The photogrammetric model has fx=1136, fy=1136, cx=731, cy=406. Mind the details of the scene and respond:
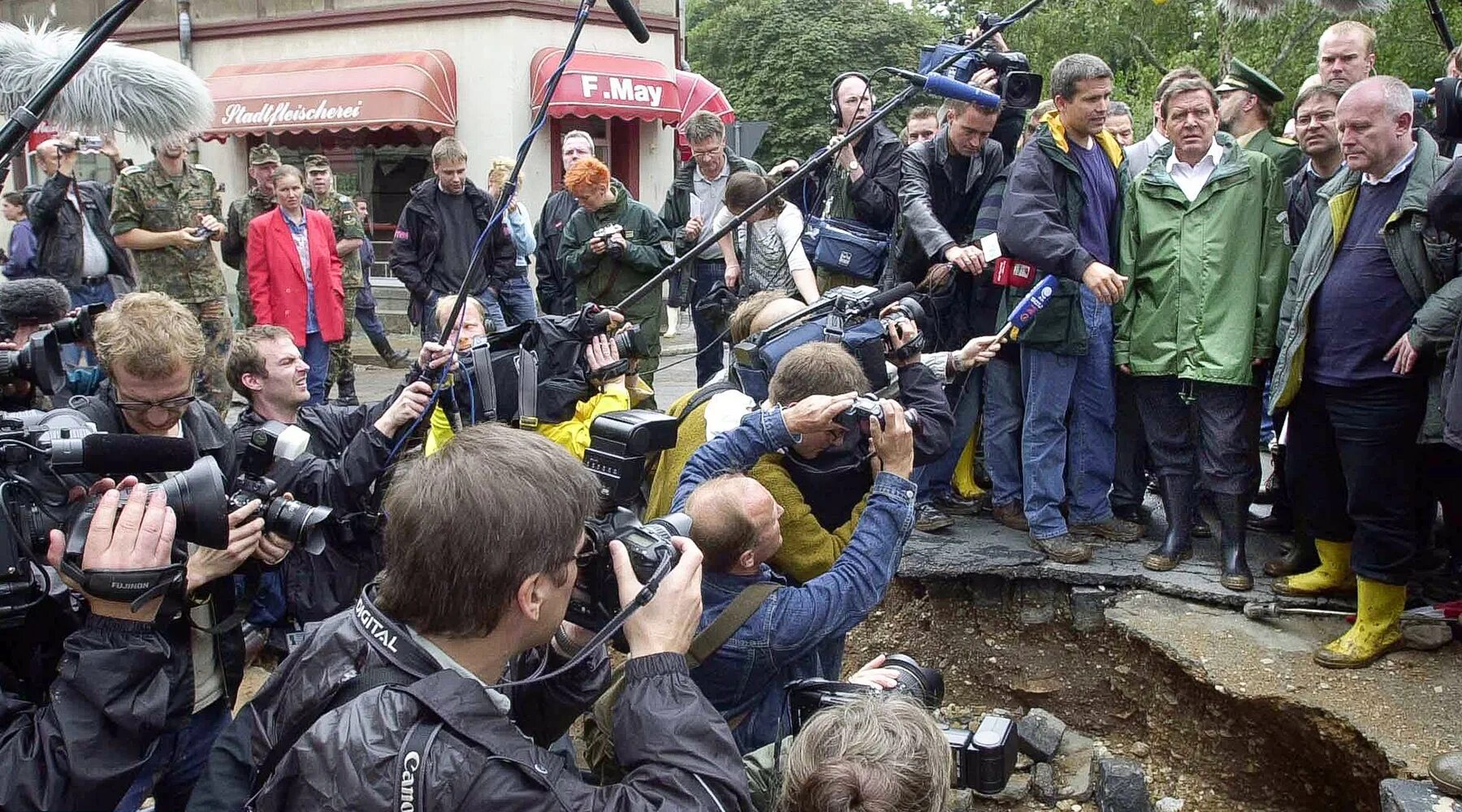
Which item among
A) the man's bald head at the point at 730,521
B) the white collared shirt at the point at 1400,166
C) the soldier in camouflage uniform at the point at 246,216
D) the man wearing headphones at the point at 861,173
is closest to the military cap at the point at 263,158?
the soldier in camouflage uniform at the point at 246,216

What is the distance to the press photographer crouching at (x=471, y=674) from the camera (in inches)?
58.6

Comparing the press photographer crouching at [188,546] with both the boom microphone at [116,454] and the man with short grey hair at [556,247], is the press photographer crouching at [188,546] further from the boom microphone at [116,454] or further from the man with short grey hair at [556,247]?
the man with short grey hair at [556,247]

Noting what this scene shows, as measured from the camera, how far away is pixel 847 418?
2904mm

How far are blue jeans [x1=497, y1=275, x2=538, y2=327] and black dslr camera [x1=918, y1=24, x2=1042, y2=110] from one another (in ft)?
14.0

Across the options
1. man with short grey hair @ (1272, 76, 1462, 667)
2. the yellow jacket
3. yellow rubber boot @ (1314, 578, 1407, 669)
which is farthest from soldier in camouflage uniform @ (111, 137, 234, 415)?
yellow rubber boot @ (1314, 578, 1407, 669)

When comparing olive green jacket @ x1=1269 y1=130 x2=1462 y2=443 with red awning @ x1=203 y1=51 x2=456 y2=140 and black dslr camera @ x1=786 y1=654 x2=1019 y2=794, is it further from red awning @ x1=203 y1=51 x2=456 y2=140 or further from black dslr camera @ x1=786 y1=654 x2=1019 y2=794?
red awning @ x1=203 y1=51 x2=456 y2=140

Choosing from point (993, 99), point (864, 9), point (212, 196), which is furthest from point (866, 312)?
point (864, 9)

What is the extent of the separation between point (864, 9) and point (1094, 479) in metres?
30.3

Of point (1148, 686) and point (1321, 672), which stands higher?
point (1321, 672)

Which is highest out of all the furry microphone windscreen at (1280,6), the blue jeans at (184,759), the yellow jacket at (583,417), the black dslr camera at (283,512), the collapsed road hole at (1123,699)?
the furry microphone windscreen at (1280,6)

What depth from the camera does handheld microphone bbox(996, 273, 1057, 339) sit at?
4.20 m

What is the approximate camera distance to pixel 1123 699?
422 centimetres

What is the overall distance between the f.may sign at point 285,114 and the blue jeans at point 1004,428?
1103 cm

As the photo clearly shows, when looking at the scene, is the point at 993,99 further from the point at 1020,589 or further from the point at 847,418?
the point at 1020,589
